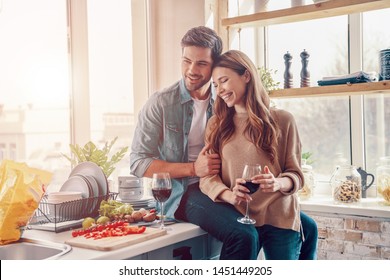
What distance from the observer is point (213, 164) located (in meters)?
1.59

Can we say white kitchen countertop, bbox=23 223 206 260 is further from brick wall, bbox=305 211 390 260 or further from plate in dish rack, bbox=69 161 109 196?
brick wall, bbox=305 211 390 260

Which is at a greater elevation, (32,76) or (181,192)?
(32,76)

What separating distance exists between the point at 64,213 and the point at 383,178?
1251 mm

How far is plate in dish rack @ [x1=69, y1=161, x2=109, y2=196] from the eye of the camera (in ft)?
5.65

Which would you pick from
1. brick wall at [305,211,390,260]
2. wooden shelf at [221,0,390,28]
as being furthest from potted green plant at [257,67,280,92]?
brick wall at [305,211,390,260]

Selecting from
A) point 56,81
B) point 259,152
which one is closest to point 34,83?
point 56,81

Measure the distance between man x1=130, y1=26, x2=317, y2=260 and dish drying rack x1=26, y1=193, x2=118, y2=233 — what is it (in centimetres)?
19

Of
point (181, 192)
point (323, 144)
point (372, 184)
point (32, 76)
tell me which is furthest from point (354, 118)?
point (32, 76)

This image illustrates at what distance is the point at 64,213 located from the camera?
5.22 feet

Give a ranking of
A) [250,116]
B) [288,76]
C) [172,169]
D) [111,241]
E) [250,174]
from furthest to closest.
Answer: [288,76] → [172,169] → [250,116] → [250,174] → [111,241]

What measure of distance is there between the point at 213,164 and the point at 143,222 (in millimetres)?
314

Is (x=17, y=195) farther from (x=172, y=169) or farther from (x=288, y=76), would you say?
(x=288, y=76)

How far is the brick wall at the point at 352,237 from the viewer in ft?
6.17
